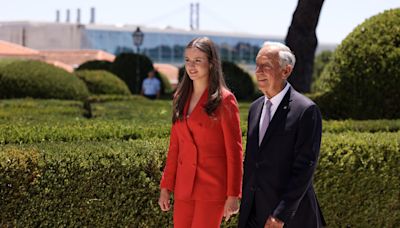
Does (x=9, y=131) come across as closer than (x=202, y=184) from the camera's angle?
No

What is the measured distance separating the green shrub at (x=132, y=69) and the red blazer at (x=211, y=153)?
22445 mm

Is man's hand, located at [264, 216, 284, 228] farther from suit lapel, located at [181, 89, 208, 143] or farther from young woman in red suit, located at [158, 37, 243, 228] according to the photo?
suit lapel, located at [181, 89, 208, 143]

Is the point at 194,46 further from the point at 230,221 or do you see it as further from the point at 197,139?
the point at 230,221

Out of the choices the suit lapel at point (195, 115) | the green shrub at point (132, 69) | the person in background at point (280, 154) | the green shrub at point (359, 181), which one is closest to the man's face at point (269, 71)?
the person in background at point (280, 154)

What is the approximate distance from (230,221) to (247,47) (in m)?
61.1

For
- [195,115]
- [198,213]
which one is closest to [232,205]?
[198,213]

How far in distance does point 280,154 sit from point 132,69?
23.4 m

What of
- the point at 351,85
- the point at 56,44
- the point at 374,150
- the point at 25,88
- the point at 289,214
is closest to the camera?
the point at 289,214

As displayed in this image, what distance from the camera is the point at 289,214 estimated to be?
3.68 m

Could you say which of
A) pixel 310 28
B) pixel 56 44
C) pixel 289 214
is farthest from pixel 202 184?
pixel 56 44

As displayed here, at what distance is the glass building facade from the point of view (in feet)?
187

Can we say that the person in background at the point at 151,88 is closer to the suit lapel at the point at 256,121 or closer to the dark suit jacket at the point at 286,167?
the suit lapel at the point at 256,121

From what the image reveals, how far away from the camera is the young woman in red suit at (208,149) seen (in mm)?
4004

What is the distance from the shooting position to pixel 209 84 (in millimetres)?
4109
